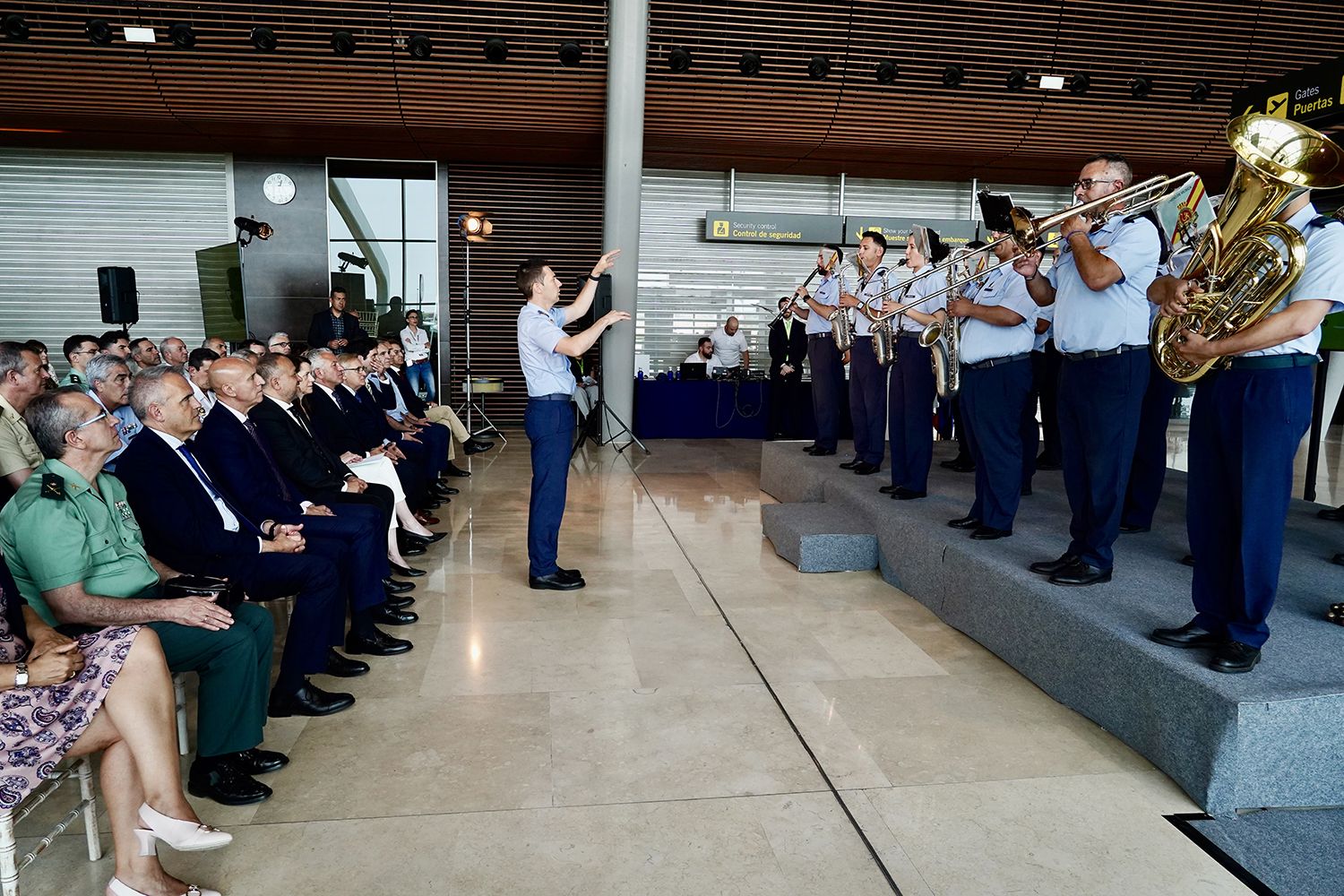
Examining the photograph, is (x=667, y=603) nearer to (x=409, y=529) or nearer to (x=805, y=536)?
(x=805, y=536)

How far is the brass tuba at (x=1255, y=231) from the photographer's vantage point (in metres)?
2.45

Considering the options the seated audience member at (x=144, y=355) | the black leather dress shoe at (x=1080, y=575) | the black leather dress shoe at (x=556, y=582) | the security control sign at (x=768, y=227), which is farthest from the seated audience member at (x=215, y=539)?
the security control sign at (x=768, y=227)

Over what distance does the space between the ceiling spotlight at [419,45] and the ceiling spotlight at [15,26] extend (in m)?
3.41

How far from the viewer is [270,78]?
8664 millimetres

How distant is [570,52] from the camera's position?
8391 mm

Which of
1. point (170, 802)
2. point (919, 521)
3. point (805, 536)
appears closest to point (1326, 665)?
point (919, 521)

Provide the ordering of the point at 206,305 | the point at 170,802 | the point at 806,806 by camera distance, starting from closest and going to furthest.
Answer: the point at 170,802, the point at 806,806, the point at 206,305

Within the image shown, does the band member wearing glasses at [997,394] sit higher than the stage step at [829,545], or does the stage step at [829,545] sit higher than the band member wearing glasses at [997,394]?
the band member wearing glasses at [997,394]

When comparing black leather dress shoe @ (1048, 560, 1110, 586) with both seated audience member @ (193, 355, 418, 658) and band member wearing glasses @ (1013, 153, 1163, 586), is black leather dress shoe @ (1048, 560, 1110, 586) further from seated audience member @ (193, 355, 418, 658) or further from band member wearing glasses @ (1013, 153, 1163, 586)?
seated audience member @ (193, 355, 418, 658)

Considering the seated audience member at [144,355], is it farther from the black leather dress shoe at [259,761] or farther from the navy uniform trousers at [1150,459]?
the navy uniform trousers at [1150,459]

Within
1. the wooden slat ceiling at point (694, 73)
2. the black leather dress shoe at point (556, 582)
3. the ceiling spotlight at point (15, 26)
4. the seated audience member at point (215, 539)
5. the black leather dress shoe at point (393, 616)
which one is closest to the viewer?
the seated audience member at point (215, 539)

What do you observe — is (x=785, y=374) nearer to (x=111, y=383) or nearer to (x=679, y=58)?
(x=679, y=58)

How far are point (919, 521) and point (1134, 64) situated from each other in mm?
7082

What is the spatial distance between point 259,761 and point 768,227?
406 inches
